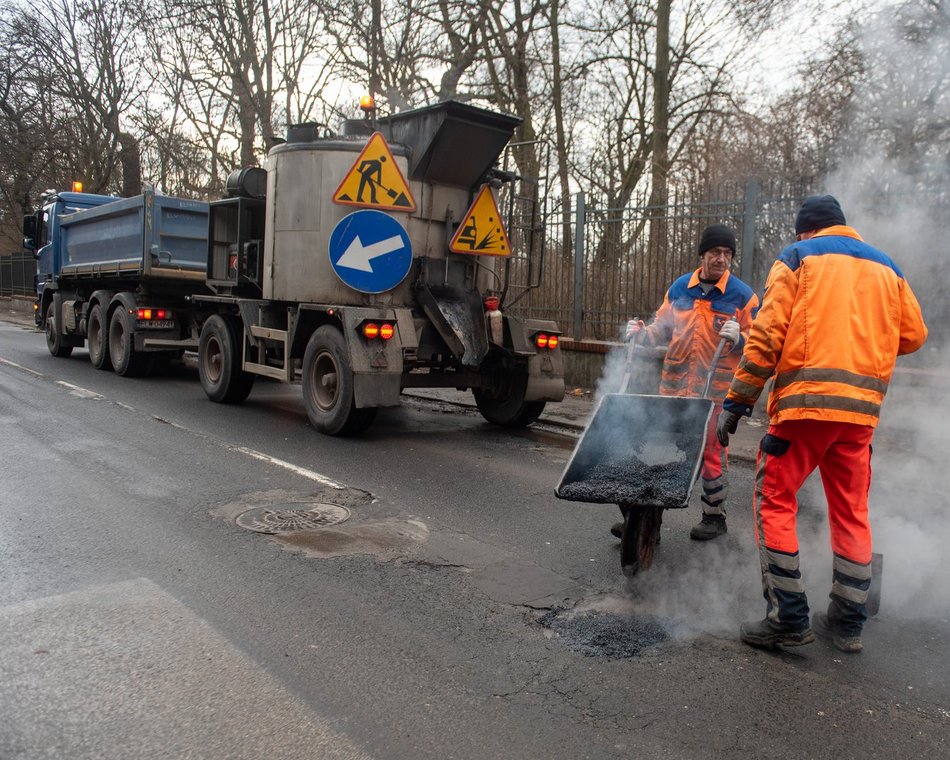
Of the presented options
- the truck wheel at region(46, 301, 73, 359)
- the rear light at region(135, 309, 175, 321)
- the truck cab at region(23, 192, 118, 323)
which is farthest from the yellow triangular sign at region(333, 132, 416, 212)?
the truck wheel at region(46, 301, 73, 359)

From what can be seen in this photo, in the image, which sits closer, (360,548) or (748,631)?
(748,631)

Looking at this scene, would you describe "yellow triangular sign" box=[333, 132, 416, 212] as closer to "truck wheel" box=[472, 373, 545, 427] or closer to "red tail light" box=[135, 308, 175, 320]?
"truck wheel" box=[472, 373, 545, 427]

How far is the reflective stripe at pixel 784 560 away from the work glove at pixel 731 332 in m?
1.40

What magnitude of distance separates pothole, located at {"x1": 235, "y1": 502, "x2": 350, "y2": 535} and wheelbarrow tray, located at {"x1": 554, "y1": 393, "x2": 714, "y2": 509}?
5.34ft

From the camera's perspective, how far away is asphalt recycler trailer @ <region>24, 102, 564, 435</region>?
7.41m

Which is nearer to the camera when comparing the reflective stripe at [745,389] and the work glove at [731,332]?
the reflective stripe at [745,389]

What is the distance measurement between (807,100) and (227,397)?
6.97 metres

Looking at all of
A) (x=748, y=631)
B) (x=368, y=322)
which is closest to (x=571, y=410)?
(x=368, y=322)

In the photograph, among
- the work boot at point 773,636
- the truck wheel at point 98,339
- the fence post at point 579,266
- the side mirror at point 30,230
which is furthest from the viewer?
the side mirror at point 30,230

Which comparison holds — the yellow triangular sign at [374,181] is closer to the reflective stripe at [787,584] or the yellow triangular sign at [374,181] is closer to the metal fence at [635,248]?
the metal fence at [635,248]

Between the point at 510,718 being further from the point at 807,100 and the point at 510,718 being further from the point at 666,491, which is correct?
the point at 807,100

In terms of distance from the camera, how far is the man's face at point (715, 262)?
4590 millimetres

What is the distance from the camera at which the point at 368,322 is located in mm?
7223

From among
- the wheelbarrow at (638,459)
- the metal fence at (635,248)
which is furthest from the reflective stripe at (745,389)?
the metal fence at (635,248)
